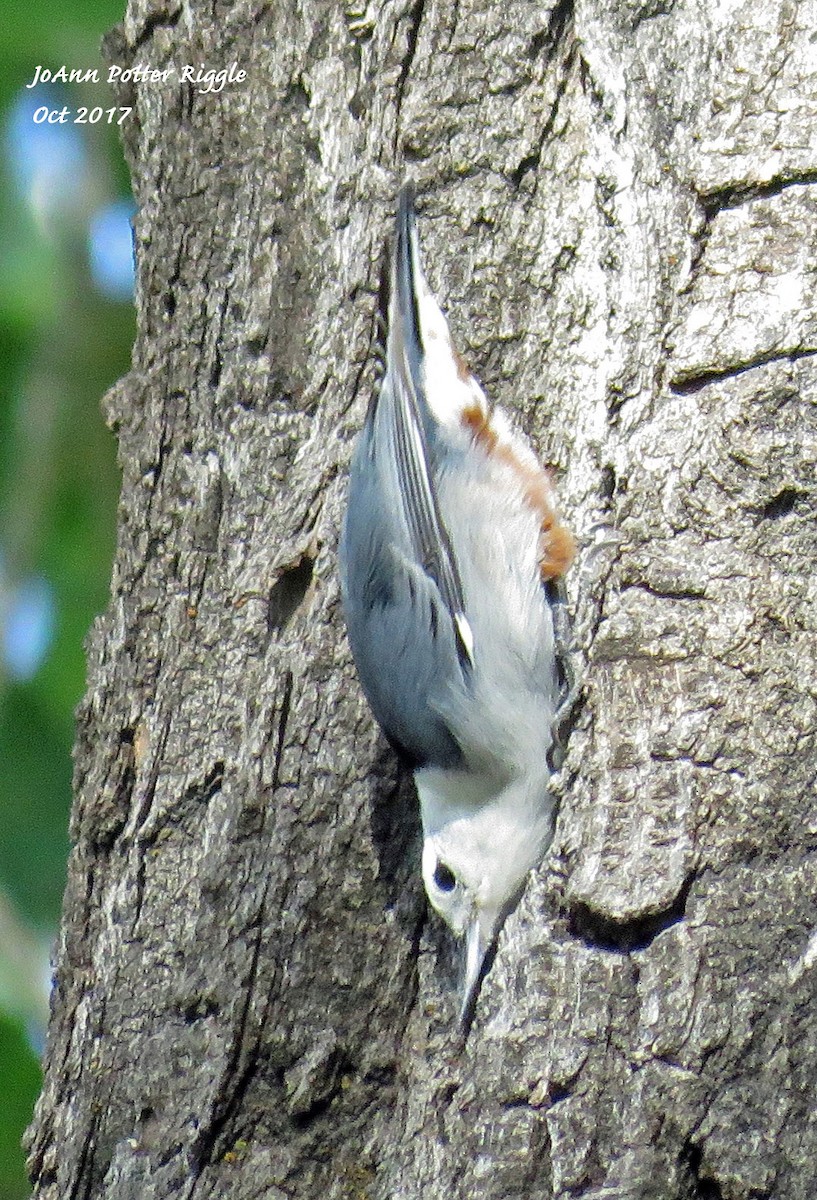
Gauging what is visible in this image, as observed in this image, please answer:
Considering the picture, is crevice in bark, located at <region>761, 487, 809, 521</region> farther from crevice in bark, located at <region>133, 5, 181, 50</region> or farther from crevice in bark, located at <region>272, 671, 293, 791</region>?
crevice in bark, located at <region>133, 5, 181, 50</region>

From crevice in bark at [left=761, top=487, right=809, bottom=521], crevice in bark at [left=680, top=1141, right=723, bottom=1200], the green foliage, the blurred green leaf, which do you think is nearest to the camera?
crevice in bark at [left=680, top=1141, right=723, bottom=1200]

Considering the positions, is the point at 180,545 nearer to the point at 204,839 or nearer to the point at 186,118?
the point at 204,839

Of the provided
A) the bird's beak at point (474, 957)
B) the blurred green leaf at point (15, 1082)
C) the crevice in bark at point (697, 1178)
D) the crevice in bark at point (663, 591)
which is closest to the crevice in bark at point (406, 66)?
the crevice in bark at point (663, 591)

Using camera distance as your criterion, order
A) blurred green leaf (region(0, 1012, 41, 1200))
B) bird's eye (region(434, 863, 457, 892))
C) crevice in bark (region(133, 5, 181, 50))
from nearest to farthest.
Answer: bird's eye (region(434, 863, 457, 892)), crevice in bark (region(133, 5, 181, 50)), blurred green leaf (region(0, 1012, 41, 1200))

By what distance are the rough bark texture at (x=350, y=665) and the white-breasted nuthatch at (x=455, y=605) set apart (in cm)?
7

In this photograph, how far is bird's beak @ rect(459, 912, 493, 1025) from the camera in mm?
2117

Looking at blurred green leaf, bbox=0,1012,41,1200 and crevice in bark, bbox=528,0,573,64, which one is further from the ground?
crevice in bark, bbox=528,0,573,64

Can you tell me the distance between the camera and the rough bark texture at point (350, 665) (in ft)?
6.44

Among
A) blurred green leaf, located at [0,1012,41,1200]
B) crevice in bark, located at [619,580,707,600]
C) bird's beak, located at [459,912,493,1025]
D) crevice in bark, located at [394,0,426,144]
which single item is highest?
crevice in bark, located at [394,0,426,144]

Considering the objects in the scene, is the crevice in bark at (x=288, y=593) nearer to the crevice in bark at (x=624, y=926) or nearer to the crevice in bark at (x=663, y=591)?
the crevice in bark at (x=663, y=591)

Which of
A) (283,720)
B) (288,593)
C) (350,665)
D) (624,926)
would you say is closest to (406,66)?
(288,593)

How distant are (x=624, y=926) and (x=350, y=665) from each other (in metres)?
0.67

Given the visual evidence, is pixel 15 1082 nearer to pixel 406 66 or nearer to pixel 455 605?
pixel 455 605

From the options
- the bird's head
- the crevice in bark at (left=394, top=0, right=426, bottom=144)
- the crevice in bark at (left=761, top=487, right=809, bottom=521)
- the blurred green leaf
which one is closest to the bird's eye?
the bird's head
